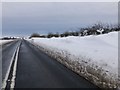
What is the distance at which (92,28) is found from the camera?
9931 centimetres

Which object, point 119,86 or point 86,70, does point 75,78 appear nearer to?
point 86,70

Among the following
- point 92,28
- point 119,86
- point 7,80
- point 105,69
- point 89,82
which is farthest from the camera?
point 92,28

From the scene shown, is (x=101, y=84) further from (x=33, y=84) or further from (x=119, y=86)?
(x=33, y=84)

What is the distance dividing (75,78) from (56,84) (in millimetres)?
1344

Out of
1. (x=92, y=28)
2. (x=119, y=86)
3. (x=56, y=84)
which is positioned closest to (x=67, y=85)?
(x=56, y=84)

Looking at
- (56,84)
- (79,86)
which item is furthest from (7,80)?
(79,86)

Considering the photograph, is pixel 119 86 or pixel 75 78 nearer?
pixel 119 86

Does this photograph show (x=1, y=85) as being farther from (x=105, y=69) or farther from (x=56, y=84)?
(x=105, y=69)

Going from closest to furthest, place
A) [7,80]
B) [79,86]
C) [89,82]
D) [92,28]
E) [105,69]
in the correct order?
[79,86]
[89,82]
[7,80]
[105,69]
[92,28]

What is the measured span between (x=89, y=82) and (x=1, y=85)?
10.0 ft

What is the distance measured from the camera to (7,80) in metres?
10.6

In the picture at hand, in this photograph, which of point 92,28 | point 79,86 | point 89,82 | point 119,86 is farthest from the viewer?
point 92,28

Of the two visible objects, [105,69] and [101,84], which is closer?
[101,84]

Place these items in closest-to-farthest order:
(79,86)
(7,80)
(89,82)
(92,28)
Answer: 1. (79,86)
2. (89,82)
3. (7,80)
4. (92,28)
